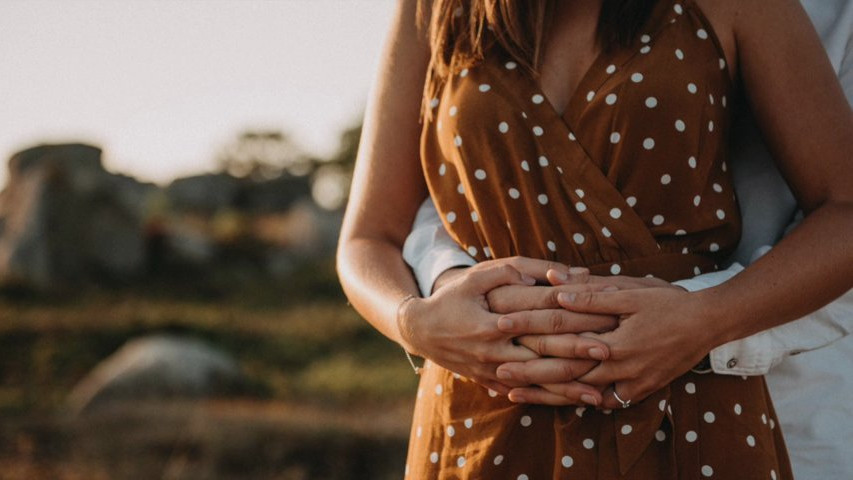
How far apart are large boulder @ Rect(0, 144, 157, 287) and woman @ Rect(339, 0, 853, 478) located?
13.7m

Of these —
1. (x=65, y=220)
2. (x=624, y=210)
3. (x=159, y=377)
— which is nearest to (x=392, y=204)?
(x=624, y=210)

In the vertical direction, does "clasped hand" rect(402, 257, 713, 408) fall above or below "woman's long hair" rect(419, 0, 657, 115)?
below

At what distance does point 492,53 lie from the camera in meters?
1.90

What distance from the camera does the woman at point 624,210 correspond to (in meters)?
1.66

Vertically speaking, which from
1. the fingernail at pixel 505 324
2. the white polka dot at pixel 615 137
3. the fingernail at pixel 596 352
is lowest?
the fingernail at pixel 596 352

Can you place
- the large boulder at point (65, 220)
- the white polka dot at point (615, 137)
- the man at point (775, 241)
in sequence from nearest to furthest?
1. the white polka dot at point (615, 137)
2. the man at point (775, 241)
3. the large boulder at point (65, 220)

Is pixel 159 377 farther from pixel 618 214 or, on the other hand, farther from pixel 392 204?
pixel 618 214

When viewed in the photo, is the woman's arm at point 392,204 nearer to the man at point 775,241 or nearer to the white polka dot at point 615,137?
the man at point 775,241

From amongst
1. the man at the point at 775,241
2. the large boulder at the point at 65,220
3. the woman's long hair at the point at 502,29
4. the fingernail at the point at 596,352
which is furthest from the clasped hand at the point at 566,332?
the large boulder at the point at 65,220

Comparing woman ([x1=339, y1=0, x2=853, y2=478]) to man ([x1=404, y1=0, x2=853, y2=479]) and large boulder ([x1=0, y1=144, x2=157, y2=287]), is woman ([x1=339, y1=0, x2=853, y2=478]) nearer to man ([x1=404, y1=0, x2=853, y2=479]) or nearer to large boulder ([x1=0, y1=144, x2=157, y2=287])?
man ([x1=404, y1=0, x2=853, y2=479])

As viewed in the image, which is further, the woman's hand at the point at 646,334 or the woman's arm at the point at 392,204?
the woman's arm at the point at 392,204

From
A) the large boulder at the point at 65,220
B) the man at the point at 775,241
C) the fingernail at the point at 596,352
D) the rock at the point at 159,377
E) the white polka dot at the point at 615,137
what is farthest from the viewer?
the large boulder at the point at 65,220

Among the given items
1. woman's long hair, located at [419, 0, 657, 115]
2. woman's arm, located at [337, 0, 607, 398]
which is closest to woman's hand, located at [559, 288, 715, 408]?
woman's arm, located at [337, 0, 607, 398]

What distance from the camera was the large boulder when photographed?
46.5 feet
